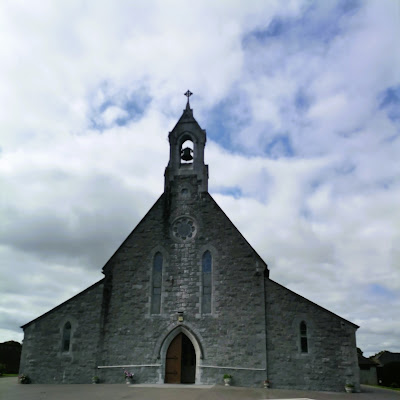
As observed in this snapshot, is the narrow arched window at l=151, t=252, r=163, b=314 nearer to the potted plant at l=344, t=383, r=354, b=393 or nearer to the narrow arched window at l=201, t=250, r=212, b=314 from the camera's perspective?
the narrow arched window at l=201, t=250, r=212, b=314

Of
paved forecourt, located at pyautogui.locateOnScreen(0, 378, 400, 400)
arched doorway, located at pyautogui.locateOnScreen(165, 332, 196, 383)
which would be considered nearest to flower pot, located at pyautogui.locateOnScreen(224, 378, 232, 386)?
paved forecourt, located at pyautogui.locateOnScreen(0, 378, 400, 400)

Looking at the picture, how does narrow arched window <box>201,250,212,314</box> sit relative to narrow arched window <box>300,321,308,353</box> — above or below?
above

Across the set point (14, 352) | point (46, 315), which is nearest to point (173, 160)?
point (46, 315)

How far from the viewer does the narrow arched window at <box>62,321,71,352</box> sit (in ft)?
75.0

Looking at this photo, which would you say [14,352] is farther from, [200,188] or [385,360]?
[385,360]

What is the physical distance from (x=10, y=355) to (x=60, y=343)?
1718 centimetres

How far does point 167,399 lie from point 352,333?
10.2 m

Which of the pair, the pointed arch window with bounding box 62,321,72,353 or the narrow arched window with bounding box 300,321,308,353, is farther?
the pointed arch window with bounding box 62,321,72,353

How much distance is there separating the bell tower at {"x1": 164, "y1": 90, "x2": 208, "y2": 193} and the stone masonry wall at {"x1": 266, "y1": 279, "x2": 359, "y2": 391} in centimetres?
848

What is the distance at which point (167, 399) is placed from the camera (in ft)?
49.1

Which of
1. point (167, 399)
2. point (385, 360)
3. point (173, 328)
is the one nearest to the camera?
point (167, 399)

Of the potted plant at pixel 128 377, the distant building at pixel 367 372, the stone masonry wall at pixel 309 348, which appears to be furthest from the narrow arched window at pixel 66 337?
the distant building at pixel 367 372

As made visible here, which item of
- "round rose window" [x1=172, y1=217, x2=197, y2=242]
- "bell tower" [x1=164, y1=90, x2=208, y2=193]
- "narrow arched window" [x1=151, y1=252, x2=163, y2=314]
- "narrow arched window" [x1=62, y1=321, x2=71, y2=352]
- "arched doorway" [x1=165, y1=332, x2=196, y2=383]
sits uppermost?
"bell tower" [x1=164, y1=90, x2=208, y2=193]

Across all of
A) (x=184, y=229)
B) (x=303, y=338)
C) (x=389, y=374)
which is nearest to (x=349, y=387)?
(x=303, y=338)
